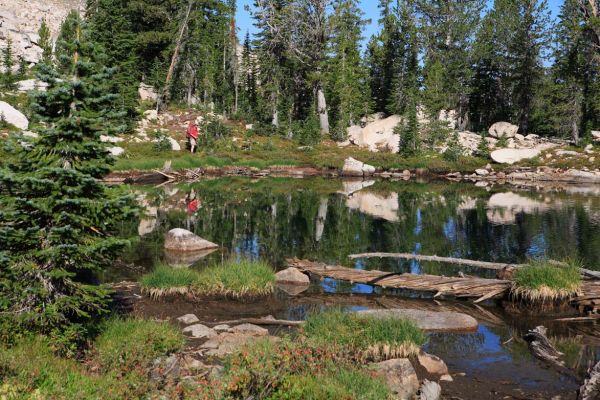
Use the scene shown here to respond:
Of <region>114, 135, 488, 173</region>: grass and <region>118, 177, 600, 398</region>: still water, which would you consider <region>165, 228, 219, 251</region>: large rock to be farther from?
<region>114, 135, 488, 173</region>: grass

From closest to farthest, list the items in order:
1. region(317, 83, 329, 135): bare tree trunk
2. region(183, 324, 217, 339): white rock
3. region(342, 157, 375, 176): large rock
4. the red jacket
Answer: region(183, 324, 217, 339): white rock
the red jacket
region(342, 157, 375, 176): large rock
region(317, 83, 329, 135): bare tree trunk

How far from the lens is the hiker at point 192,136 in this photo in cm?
5681

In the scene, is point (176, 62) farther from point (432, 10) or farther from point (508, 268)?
point (508, 268)

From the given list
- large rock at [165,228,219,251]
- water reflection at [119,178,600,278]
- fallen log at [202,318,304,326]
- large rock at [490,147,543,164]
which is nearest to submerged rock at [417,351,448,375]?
fallen log at [202,318,304,326]

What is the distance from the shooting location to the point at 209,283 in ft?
47.6

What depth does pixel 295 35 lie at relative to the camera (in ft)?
233

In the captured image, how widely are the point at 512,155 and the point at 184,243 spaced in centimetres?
5262

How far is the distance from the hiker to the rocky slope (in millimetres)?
29299

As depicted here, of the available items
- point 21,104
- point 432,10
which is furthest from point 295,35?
point 21,104

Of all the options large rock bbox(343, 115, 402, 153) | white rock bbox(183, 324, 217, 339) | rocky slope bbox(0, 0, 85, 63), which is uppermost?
rocky slope bbox(0, 0, 85, 63)

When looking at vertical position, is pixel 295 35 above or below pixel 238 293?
above

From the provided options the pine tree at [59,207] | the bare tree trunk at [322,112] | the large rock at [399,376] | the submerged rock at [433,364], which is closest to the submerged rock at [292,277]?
the submerged rock at [433,364]

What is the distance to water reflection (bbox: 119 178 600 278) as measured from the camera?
21.5 meters

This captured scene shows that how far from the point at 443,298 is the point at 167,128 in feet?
170
